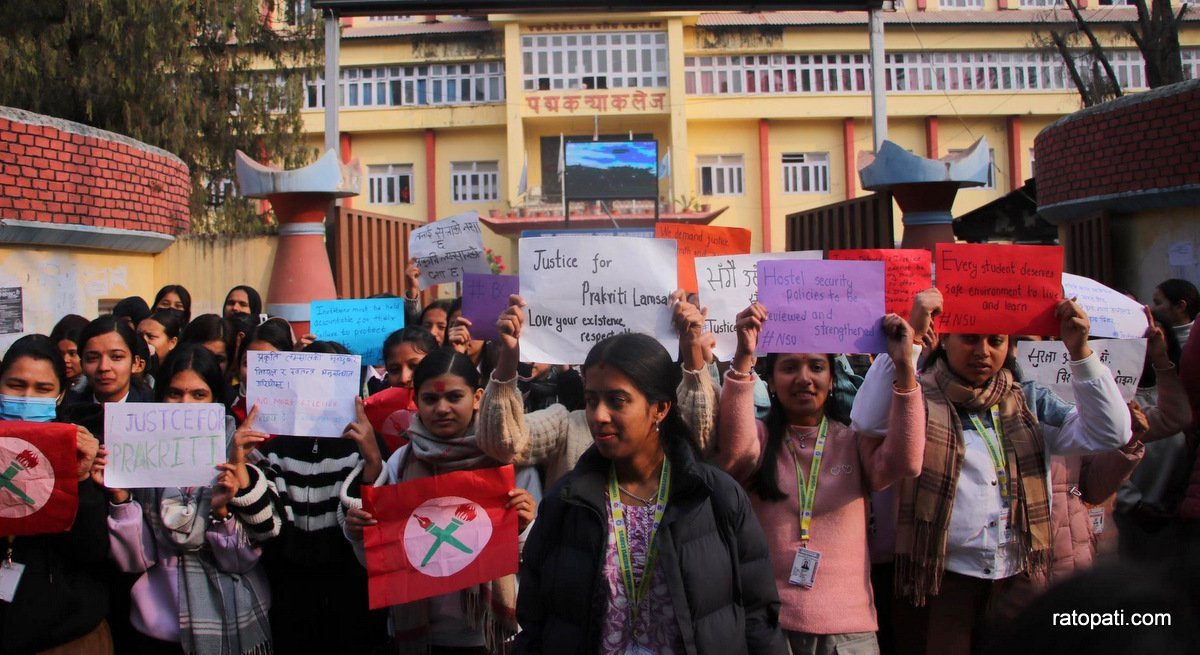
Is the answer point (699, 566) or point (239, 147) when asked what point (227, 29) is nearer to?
point (239, 147)

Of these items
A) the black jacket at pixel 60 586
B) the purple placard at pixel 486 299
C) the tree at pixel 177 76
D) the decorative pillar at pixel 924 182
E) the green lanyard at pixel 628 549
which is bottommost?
the black jacket at pixel 60 586

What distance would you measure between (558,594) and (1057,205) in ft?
29.1

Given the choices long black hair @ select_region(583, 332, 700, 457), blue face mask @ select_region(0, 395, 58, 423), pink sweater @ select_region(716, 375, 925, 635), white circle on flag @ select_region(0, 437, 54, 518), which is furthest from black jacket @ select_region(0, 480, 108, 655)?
pink sweater @ select_region(716, 375, 925, 635)

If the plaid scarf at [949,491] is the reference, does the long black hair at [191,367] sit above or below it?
above

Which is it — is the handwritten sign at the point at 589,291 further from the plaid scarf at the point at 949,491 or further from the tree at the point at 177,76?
the tree at the point at 177,76

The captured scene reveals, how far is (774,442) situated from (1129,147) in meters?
7.35

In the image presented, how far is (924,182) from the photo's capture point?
279 inches

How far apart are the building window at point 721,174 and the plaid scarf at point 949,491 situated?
30.6 m

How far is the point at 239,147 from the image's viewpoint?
20781 mm

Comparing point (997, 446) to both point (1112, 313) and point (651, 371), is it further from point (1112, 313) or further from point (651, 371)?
point (651, 371)

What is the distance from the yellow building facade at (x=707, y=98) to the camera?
1275 inches

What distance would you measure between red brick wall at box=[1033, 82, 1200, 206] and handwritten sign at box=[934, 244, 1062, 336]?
628 centimetres

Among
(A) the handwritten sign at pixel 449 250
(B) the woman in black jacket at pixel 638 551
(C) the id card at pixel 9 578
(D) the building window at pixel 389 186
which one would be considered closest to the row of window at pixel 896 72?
(D) the building window at pixel 389 186

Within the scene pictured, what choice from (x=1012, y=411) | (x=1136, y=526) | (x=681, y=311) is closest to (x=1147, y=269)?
(x=1136, y=526)
